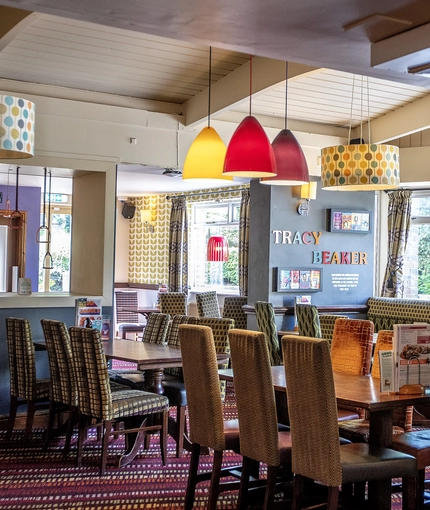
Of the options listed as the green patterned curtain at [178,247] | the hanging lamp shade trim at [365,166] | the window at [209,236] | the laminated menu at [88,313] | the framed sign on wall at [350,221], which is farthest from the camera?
the green patterned curtain at [178,247]

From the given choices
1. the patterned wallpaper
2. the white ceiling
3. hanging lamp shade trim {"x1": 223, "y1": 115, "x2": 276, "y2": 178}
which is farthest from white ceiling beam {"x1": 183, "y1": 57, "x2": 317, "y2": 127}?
the patterned wallpaper

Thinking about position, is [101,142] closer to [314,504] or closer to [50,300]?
[50,300]

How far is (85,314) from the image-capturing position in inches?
255

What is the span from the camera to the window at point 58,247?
14.0m

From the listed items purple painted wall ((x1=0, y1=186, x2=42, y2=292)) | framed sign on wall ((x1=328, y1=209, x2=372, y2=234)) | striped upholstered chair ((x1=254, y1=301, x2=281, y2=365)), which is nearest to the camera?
striped upholstered chair ((x1=254, y1=301, x2=281, y2=365))

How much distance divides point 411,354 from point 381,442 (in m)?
0.52

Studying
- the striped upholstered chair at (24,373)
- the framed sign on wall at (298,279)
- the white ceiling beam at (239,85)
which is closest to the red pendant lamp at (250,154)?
the white ceiling beam at (239,85)

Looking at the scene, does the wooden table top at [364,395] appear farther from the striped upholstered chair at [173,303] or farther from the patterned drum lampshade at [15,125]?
the striped upholstered chair at [173,303]

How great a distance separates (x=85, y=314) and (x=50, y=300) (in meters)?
0.80

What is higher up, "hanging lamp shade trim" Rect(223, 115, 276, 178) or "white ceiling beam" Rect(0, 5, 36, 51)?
"white ceiling beam" Rect(0, 5, 36, 51)

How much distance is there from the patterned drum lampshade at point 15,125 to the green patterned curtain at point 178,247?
7.26 m

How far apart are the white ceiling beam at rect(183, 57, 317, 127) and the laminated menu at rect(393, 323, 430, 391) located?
9.73 feet

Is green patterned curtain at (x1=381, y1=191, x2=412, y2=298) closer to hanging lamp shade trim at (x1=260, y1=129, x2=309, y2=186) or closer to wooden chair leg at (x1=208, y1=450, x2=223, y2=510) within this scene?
hanging lamp shade trim at (x1=260, y1=129, x2=309, y2=186)

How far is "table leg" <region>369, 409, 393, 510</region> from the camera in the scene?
3.92 meters
